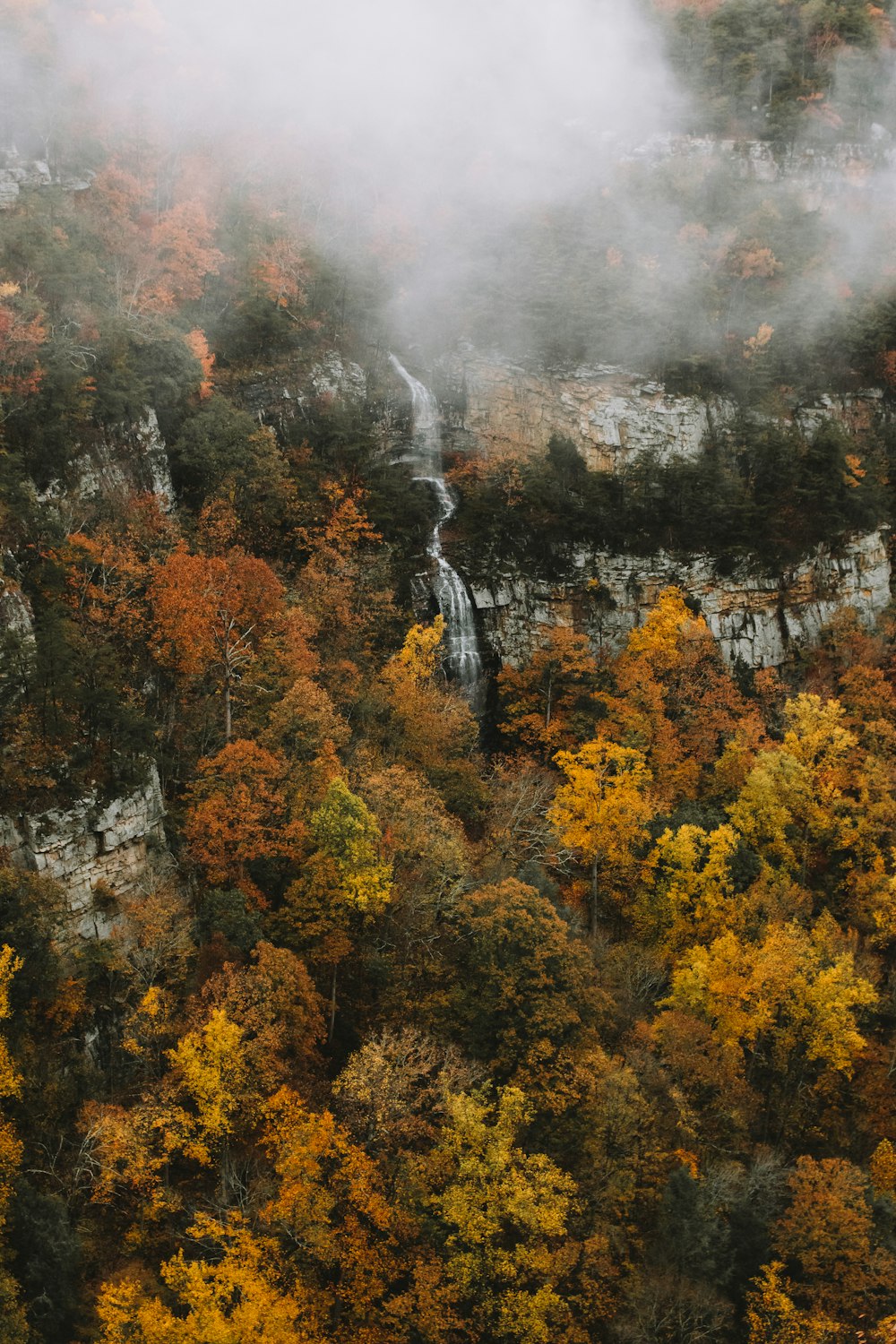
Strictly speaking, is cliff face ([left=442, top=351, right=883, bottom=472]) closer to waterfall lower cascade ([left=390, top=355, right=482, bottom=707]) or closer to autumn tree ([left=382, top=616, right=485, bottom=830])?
waterfall lower cascade ([left=390, top=355, right=482, bottom=707])

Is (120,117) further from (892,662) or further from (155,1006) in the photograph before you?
(892,662)

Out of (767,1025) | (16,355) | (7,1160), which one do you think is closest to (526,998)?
(767,1025)

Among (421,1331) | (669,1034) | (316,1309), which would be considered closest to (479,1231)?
(421,1331)

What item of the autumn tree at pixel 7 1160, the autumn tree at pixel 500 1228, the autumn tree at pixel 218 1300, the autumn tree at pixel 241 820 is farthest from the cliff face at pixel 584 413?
the autumn tree at pixel 218 1300

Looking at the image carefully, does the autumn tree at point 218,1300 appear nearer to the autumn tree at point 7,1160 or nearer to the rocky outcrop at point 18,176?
the autumn tree at point 7,1160

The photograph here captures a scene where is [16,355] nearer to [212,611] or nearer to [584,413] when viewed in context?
[212,611]

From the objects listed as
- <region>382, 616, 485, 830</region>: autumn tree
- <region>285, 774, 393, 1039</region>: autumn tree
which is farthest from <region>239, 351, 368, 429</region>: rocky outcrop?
<region>285, 774, 393, 1039</region>: autumn tree
